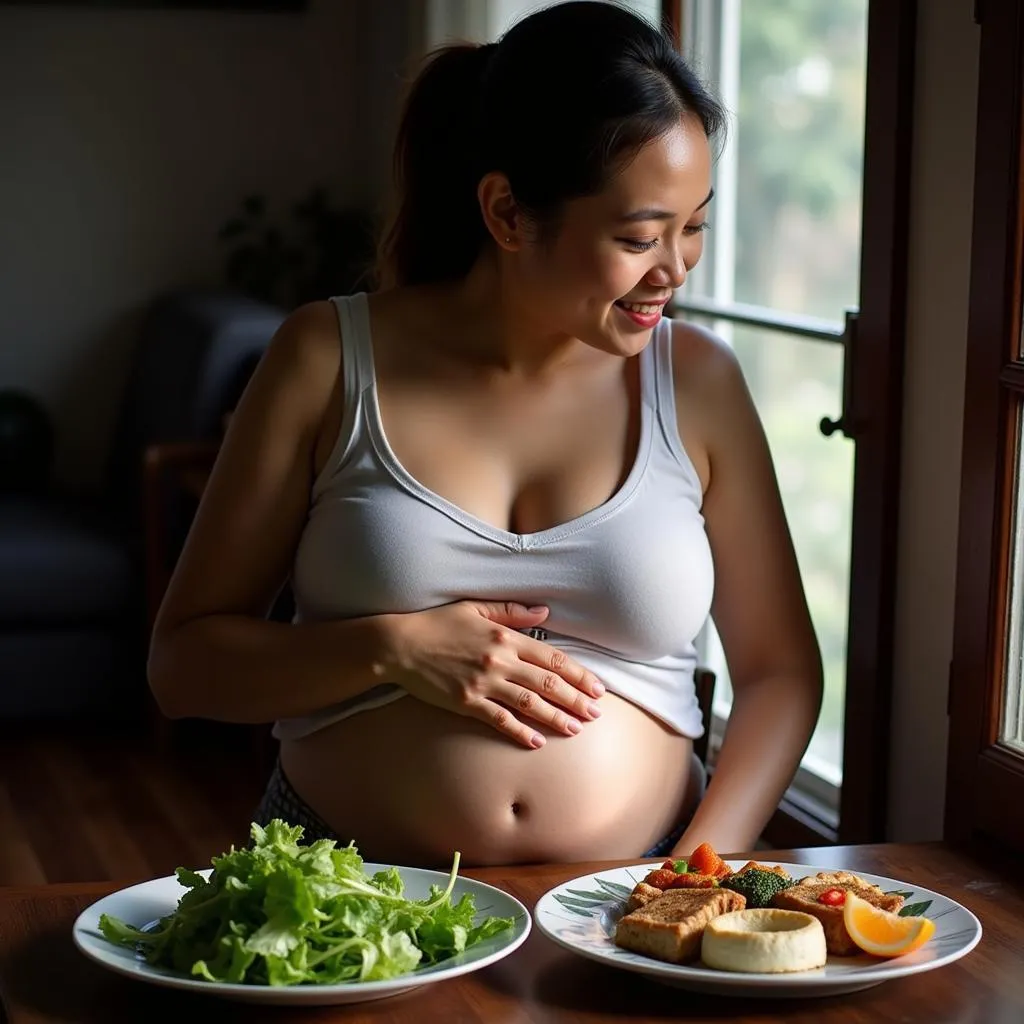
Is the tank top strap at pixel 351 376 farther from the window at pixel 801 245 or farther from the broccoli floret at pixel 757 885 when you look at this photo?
the window at pixel 801 245

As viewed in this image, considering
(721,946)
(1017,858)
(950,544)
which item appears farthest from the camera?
(950,544)

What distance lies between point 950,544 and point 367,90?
3.30 m

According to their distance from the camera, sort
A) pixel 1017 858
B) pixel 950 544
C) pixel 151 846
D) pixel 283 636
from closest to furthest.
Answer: pixel 1017 858, pixel 283 636, pixel 950 544, pixel 151 846

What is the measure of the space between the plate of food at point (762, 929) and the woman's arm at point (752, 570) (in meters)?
0.42

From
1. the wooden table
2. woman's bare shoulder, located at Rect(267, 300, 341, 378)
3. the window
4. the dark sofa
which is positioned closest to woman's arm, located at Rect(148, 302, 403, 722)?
woman's bare shoulder, located at Rect(267, 300, 341, 378)

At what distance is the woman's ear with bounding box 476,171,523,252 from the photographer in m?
1.70

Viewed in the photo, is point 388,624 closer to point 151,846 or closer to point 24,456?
point 151,846

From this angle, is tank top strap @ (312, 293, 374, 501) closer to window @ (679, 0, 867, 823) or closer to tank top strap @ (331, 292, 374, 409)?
tank top strap @ (331, 292, 374, 409)

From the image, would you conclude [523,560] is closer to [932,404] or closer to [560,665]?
[560,665]

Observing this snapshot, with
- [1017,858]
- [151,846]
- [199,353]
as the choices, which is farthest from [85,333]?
[1017,858]

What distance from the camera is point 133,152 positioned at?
496 centimetres

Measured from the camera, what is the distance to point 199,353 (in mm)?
4305

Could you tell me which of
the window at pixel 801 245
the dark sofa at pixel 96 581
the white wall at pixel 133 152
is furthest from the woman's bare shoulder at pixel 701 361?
the white wall at pixel 133 152

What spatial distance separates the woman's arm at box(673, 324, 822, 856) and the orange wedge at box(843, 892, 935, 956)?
0.52 m
